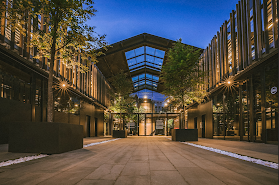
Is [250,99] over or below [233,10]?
below

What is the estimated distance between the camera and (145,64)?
93.7 feet

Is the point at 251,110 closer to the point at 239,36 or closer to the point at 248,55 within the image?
the point at 248,55

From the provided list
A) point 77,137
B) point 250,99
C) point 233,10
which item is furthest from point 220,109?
point 77,137

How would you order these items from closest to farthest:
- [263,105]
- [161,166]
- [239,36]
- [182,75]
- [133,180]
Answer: [133,180] < [161,166] < [263,105] < [239,36] < [182,75]

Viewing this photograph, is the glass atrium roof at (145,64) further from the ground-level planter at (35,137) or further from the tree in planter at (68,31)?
the ground-level planter at (35,137)

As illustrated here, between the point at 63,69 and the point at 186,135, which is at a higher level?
the point at 63,69

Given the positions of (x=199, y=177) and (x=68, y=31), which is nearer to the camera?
(x=199, y=177)

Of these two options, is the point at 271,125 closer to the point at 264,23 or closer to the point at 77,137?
the point at 264,23

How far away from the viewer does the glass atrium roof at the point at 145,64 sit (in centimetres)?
2414

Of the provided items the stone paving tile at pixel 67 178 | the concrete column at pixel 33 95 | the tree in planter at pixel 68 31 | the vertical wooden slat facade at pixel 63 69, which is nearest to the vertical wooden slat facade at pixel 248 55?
the tree in planter at pixel 68 31

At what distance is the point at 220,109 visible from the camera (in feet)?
54.3

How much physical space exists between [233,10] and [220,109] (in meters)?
7.41

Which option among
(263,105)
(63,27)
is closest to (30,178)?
(63,27)

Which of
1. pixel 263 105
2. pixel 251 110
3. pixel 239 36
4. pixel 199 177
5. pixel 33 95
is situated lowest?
pixel 199 177
